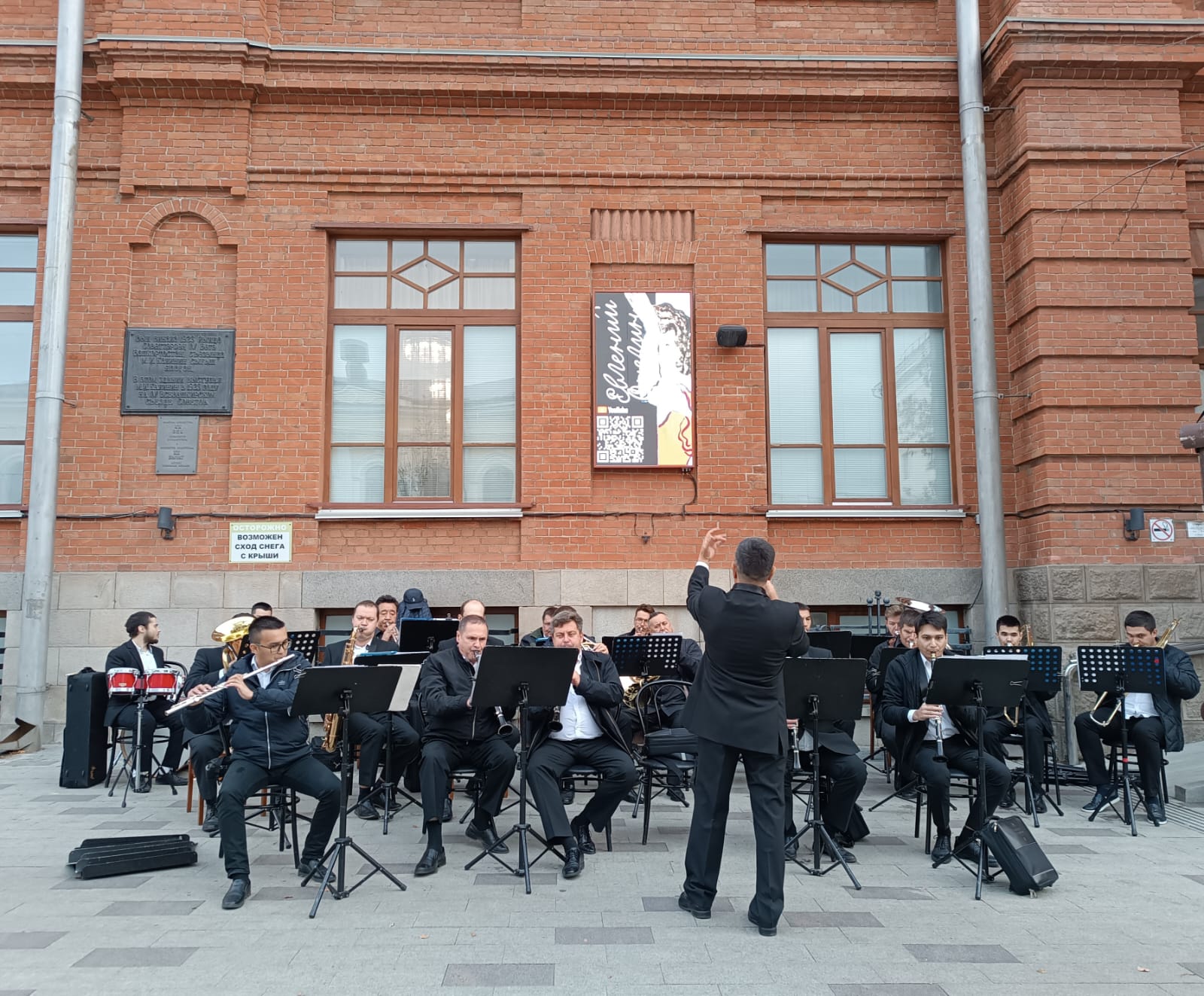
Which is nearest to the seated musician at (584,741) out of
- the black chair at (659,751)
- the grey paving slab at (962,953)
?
the black chair at (659,751)

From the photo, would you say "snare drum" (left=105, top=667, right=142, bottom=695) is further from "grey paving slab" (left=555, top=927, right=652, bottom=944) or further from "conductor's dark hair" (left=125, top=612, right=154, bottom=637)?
"grey paving slab" (left=555, top=927, right=652, bottom=944)

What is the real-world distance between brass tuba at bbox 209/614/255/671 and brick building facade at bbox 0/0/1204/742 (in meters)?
2.96

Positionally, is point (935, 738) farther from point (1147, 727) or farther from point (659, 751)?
point (1147, 727)

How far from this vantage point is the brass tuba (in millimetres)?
8266

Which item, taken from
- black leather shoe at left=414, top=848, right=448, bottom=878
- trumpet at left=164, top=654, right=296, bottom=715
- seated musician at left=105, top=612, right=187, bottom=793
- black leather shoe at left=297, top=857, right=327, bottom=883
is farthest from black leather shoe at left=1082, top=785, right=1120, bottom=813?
seated musician at left=105, top=612, right=187, bottom=793

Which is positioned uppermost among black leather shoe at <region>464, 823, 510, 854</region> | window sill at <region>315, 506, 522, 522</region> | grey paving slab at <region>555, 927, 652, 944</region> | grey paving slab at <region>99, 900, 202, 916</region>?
window sill at <region>315, 506, 522, 522</region>

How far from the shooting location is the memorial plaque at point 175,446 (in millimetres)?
11859

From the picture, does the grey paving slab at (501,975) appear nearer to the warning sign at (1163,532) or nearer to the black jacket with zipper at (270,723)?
the black jacket with zipper at (270,723)

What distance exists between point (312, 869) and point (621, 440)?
663cm

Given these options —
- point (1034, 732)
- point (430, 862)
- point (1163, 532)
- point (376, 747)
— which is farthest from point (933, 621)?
point (1163, 532)

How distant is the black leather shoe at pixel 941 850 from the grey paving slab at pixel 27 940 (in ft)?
17.5

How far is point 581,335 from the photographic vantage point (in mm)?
12281

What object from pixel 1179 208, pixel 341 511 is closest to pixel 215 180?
pixel 341 511

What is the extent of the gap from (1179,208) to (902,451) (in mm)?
4115
